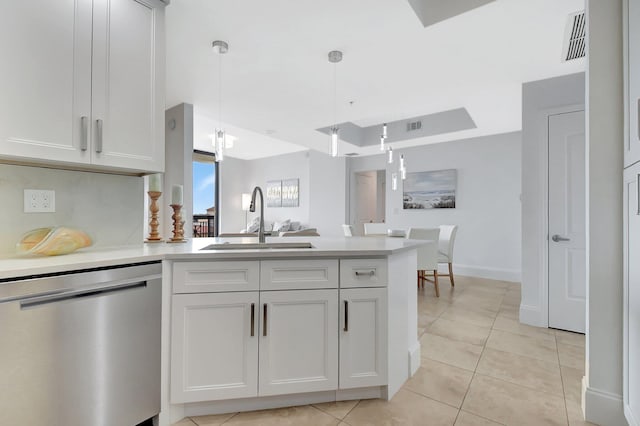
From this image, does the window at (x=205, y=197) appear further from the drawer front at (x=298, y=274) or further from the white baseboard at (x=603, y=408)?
the white baseboard at (x=603, y=408)

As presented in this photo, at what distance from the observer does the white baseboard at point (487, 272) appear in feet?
15.6

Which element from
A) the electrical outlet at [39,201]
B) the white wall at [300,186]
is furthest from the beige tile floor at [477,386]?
the white wall at [300,186]

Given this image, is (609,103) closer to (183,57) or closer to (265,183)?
(183,57)

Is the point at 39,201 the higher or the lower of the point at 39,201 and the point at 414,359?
the higher

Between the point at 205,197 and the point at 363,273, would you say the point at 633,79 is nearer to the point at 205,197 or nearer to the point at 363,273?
the point at 363,273

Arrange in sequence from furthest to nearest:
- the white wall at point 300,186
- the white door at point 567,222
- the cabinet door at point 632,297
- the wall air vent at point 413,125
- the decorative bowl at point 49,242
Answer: the white wall at point 300,186 → the wall air vent at point 413,125 → the white door at point 567,222 → the decorative bowl at point 49,242 → the cabinet door at point 632,297

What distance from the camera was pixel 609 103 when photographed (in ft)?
4.97

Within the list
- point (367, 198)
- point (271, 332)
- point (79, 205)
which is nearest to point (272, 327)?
point (271, 332)

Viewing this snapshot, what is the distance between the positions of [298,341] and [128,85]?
169 centimetres

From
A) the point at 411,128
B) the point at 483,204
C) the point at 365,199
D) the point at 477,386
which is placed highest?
the point at 411,128

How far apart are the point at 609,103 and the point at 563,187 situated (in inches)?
60.3

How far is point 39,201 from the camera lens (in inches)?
61.8

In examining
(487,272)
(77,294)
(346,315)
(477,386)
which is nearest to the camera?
(77,294)

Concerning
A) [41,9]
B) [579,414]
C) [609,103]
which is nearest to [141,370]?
[41,9]
